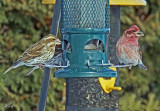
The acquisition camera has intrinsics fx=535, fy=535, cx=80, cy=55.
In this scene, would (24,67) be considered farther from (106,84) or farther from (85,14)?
(85,14)

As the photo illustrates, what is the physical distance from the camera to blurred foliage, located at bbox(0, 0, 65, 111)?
841cm

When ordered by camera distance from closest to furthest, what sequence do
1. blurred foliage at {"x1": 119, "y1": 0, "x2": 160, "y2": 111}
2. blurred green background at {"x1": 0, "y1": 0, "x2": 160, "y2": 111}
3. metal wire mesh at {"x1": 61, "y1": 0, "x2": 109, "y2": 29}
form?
metal wire mesh at {"x1": 61, "y1": 0, "x2": 109, "y2": 29} → blurred green background at {"x1": 0, "y1": 0, "x2": 160, "y2": 111} → blurred foliage at {"x1": 119, "y1": 0, "x2": 160, "y2": 111}

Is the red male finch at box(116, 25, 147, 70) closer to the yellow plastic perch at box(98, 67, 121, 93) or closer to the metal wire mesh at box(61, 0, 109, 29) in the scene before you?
the yellow plastic perch at box(98, 67, 121, 93)

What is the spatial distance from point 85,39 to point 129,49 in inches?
43.4

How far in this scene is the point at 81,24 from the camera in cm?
610

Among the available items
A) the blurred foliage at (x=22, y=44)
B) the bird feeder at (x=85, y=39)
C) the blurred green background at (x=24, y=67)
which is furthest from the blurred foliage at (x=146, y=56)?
the bird feeder at (x=85, y=39)

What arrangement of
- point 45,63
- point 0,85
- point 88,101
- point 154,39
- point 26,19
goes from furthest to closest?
point 154,39
point 26,19
point 0,85
point 88,101
point 45,63

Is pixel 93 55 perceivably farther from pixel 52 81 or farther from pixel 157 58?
pixel 157 58

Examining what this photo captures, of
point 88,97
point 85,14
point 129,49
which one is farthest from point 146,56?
point 85,14

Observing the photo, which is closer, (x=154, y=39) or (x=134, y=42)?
(x=134, y=42)

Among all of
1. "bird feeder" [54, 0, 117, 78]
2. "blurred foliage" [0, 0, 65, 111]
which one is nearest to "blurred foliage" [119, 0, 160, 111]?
"blurred foliage" [0, 0, 65, 111]

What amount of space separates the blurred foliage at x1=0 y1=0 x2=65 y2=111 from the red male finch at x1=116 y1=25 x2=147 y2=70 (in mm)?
2044

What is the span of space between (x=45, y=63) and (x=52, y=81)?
2.60 m

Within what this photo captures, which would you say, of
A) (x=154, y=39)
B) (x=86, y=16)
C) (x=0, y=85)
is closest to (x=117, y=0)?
(x=86, y=16)
